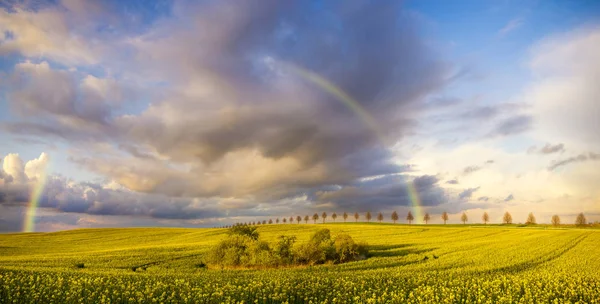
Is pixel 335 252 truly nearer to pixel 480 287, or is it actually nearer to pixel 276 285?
pixel 480 287

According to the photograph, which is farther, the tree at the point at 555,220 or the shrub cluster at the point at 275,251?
the tree at the point at 555,220

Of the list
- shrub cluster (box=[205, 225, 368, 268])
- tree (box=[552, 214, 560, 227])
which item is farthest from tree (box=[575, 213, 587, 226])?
shrub cluster (box=[205, 225, 368, 268])

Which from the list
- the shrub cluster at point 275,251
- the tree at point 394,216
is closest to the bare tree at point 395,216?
the tree at point 394,216

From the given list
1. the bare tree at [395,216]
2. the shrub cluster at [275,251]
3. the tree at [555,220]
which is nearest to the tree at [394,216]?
the bare tree at [395,216]

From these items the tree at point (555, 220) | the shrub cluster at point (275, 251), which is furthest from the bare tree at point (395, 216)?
the shrub cluster at point (275, 251)

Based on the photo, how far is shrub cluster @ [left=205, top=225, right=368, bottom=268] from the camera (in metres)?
Answer: 41.7

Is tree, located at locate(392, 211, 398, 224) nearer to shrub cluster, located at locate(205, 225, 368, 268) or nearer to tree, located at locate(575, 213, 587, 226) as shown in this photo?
tree, located at locate(575, 213, 587, 226)

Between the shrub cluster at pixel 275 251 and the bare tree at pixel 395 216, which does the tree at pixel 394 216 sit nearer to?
the bare tree at pixel 395 216

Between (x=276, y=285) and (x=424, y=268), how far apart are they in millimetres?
24941

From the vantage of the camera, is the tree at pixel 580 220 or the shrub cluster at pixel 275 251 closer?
the shrub cluster at pixel 275 251

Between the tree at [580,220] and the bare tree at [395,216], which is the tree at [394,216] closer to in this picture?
the bare tree at [395,216]

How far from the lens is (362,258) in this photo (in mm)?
47562

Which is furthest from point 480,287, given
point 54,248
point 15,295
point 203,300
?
point 54,248

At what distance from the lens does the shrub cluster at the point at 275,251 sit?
Answer: 137 ft
